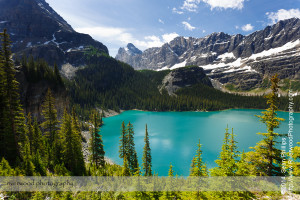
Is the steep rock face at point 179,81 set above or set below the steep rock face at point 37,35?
below

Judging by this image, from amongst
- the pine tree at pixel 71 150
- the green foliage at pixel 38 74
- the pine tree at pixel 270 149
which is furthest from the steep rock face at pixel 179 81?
the pine tree at pixel 270 149

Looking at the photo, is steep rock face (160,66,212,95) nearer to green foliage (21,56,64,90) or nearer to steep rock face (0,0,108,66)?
steep rock face (0,0,108,66)

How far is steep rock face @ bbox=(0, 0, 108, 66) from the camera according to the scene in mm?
155650

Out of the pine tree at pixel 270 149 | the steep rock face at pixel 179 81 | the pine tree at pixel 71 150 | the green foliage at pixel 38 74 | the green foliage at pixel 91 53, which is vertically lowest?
the pine tree at pixel 71 150

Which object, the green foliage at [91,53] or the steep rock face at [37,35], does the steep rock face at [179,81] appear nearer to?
the green foliage at [91,53]

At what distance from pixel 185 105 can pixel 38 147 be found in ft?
A: 401

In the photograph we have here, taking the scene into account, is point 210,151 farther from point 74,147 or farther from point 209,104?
point 209,104

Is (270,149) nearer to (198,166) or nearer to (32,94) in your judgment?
(198,166)

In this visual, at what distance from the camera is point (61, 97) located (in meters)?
51.5

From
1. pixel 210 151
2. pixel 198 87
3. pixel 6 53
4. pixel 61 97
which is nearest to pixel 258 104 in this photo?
pixel 198 87

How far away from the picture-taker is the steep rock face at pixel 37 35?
156 meters

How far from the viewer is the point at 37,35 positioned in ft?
572

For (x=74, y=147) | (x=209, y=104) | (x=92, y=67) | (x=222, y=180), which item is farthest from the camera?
(x=92, y=67)

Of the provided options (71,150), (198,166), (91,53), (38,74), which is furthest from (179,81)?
(198,166)
